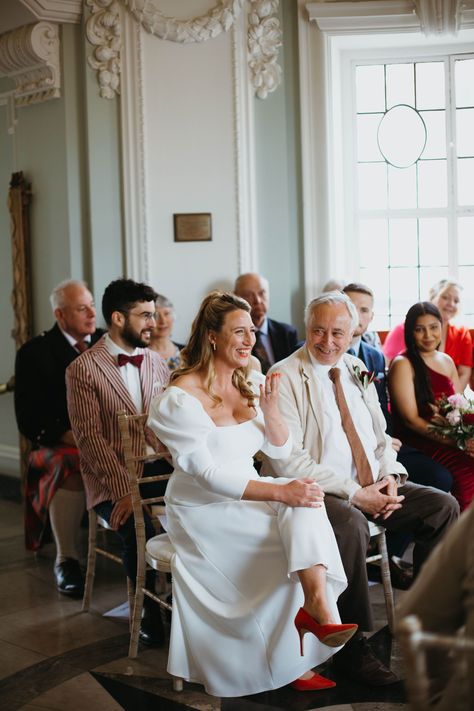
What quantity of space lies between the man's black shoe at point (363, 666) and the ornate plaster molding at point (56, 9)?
15.0 ft

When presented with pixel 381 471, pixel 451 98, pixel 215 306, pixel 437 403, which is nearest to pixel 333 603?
pixel 381 471

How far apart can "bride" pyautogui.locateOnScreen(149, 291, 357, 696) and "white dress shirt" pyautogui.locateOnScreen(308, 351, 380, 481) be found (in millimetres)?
546

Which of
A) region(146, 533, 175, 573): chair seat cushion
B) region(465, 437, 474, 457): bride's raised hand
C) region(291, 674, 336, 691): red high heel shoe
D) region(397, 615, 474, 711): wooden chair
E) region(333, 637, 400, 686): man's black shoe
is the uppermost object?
region(397, 615, 474, 711): wooden chair

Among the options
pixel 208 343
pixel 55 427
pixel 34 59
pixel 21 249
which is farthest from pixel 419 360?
pixel 34 59

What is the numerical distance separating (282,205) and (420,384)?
6.30 feet

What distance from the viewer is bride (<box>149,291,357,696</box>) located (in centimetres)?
320

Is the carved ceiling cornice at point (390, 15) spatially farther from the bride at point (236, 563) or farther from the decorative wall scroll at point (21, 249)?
the bride at point (236, 563)

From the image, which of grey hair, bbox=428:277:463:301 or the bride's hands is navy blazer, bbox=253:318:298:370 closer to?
grey hair, bbox=428:277:463:301

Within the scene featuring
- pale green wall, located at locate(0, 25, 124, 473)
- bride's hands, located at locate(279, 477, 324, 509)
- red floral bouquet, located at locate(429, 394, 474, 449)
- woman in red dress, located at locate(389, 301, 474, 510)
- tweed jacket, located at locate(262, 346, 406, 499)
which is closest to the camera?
bride's hands, located at locate(279, 477, 324, 509)

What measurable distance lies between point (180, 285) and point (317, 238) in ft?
3.26

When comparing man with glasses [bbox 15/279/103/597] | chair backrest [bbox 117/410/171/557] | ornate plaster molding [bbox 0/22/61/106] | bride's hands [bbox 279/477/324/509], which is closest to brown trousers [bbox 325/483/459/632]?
bride's hands [bbox 279/477/324/509]

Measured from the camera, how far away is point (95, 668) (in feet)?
11.7

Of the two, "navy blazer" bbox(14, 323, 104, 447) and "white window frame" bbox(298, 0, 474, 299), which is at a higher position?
"white window frame" bbox(298, 0, 474, 299)

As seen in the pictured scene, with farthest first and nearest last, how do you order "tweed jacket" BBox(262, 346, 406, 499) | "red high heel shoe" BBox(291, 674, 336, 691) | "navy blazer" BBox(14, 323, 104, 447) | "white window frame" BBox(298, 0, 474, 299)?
"white window frame" BBox(298, 0, 474, 299), "navy blazer" BBox(14, 323, 104, 447), "tweed jacket" BBox(262, 346, 406, 499), "red high heel shoe" BBox(291, 674, 336, 691)
